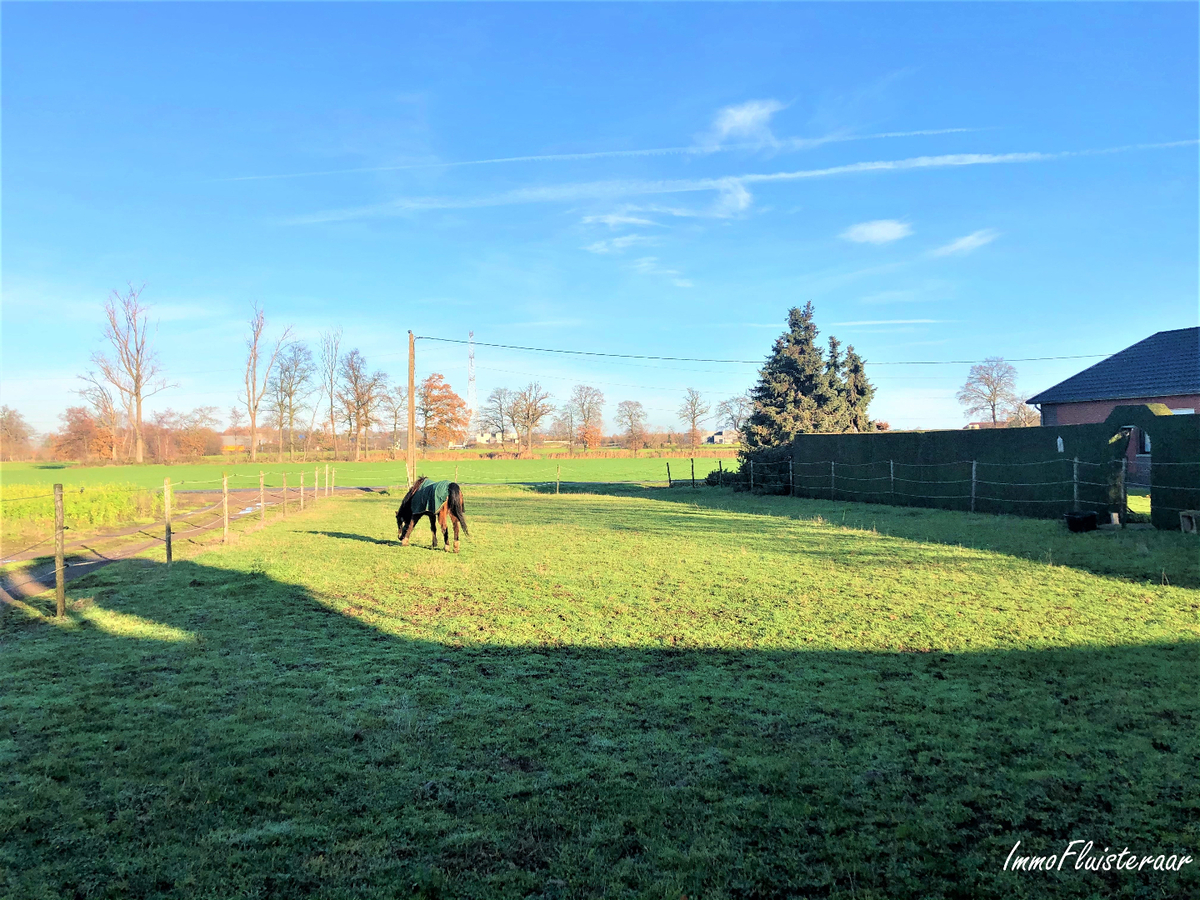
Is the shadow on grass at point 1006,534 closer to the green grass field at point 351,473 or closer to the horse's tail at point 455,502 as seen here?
the horse's tail at point 455,502

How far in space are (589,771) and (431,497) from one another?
26.7 ft

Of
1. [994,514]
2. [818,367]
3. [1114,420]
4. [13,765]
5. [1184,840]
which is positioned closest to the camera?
[1184,840]

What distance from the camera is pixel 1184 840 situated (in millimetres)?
2584

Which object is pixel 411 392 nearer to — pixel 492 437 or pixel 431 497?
pixel 431 497

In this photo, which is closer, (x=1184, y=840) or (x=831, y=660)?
(x=1184, y=840)

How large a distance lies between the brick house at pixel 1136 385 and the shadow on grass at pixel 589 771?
20858 millimetres

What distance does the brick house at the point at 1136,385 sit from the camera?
69.1ft

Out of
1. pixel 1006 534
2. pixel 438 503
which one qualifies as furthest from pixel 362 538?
pixel 1006 534

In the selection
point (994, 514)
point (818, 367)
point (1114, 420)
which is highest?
point (818, 367)

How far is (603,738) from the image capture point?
3.64m

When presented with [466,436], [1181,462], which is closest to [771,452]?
[1181,462]

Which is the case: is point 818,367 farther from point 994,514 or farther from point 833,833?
point 833,833

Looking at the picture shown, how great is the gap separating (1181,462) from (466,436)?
63.8 metres

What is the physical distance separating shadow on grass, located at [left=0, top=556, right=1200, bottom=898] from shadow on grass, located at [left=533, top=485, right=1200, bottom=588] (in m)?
4.24
